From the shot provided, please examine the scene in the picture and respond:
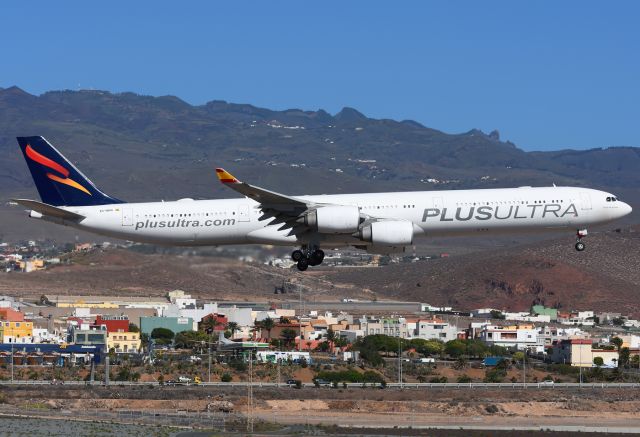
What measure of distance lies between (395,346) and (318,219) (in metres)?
61.3

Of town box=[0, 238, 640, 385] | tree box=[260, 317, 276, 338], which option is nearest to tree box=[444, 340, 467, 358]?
town box=[0, 238, 640, 385]

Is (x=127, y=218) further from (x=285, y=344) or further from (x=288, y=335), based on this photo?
(x=288, y=335)

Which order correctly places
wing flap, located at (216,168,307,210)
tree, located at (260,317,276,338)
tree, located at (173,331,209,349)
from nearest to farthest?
wing flap, located at (216,168,307,210), tree, located at (173,331,209,349), tree, located at (260,317,276,338)

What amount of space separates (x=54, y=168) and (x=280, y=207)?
587 inches

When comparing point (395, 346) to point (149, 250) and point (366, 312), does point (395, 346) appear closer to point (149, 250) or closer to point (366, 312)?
point (366, 312)

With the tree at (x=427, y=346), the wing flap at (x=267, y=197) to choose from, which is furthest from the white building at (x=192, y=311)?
the wing flap at (x=267, y=197)

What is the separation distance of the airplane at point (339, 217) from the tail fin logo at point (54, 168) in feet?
7.48

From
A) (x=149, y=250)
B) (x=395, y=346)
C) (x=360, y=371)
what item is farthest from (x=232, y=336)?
(x=149, y=250)

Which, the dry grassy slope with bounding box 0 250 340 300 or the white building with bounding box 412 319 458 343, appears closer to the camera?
the white building with bounding box 412 319 458 343

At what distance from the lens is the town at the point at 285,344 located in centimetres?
10488

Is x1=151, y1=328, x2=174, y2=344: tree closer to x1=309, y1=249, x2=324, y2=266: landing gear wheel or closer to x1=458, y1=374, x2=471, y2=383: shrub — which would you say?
x1=458, y1=374, x2=471, y2=383: shrub

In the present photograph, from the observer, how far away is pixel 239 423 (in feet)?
270

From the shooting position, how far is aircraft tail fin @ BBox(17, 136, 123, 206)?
73.8 metres

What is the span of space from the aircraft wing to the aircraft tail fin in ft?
31.5
